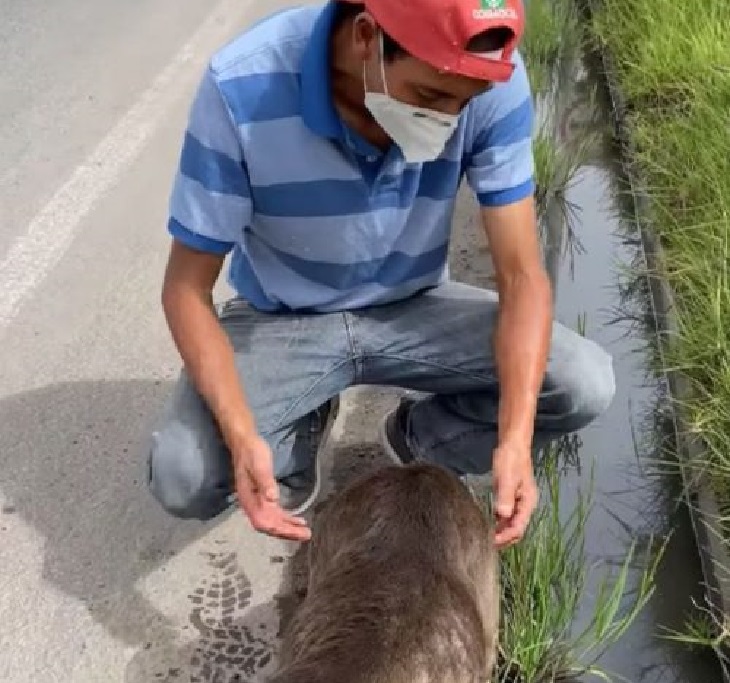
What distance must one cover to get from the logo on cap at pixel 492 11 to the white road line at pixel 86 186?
7.33ft

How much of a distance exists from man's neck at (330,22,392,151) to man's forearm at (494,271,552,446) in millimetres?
461

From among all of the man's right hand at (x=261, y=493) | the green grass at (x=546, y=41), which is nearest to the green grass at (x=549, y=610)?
the man's right hand at (x=261, y=493)

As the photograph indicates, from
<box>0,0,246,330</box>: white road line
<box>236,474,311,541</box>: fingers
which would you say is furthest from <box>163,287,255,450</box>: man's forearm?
<box>0,0,246,330</box>: white road line

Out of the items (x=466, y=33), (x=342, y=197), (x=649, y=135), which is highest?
(x=466, y=33)

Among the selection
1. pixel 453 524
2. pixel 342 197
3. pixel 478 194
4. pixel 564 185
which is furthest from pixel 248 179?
pixel 564 185

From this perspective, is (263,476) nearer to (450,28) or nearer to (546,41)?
(450,28)

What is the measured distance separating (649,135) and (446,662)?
11.1ft

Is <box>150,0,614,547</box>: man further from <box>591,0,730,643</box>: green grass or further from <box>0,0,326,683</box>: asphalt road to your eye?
<box>591,0,730,643</box>: green grass

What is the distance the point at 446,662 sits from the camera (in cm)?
209

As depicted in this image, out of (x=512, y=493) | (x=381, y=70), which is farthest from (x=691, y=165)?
(x=381, y=70)

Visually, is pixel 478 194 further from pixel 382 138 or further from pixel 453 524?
pixel 453 524

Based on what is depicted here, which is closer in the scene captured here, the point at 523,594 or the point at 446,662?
the point at 446,662

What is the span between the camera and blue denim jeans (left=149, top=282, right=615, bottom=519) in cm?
288

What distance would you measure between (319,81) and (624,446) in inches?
61.9
